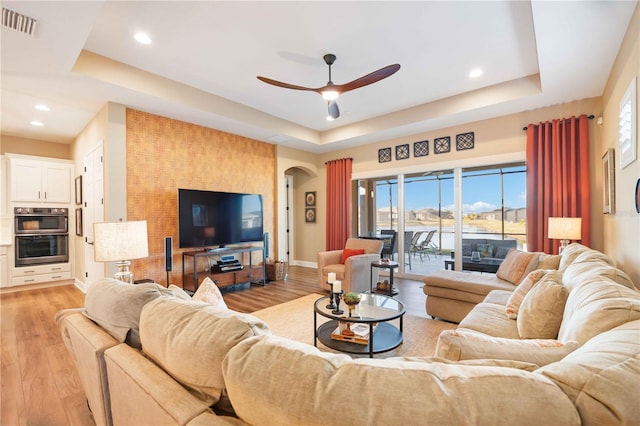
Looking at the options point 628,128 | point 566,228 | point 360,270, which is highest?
point 628,128

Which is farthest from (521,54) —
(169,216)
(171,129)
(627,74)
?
(169,216)

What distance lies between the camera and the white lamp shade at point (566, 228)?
137 inches

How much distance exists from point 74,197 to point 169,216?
2497 millimetres

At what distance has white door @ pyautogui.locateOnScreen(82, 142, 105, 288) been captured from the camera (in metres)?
4.10

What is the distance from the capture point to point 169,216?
4.52 metres

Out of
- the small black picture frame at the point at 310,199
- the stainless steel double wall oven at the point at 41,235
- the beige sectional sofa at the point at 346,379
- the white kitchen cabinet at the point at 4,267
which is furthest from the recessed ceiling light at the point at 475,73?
the white kitchen cabinet at the point at 4,267

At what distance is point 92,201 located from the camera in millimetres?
4453

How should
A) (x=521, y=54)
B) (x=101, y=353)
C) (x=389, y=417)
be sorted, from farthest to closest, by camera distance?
(x=521, y=54), (x=101, y=353), (x=389, y=417)

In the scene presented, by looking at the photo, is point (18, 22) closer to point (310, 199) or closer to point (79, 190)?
point (79, 190)

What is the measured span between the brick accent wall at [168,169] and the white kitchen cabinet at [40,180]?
97.1 inches

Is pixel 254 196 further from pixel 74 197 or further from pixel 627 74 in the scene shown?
pixel 627 74

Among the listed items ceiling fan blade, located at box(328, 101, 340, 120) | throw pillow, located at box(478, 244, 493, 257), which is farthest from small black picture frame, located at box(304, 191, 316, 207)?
throw pillow, located at box(478, 244, 493, 257)

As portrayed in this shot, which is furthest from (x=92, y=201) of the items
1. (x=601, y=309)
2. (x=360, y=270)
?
(x=601, y=309)

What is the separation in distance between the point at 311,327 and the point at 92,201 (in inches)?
155
